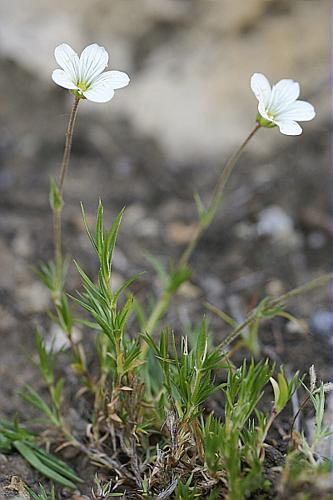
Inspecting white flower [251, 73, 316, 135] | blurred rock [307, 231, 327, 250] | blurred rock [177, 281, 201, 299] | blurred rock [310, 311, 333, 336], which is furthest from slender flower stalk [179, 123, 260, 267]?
blurred rock [307, 231, 327, 250]

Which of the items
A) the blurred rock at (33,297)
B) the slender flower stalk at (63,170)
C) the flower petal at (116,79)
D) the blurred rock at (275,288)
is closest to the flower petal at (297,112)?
the flower petal at (116,79)

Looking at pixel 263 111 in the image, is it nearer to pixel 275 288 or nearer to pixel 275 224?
pixel 275 288

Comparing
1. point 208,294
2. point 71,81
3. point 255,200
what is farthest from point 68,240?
point 71,81

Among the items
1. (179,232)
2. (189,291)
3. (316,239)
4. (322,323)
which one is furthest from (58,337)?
(316,239)

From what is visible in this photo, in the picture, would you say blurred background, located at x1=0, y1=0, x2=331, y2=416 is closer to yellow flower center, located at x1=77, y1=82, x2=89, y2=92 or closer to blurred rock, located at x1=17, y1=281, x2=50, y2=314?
blurred rock, located at x1=17, y1=281, x2=50, y2=314

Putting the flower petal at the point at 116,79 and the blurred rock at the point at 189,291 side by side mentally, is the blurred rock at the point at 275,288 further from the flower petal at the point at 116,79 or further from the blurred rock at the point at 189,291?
the flower petal at the point at 116,79

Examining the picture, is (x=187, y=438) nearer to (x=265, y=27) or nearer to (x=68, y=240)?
(x=68, y=240)

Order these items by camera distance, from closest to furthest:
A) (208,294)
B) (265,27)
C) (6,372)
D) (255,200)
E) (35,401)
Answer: (35,401) → (6,372) → (208,294) → (255,200) → (265,27)
